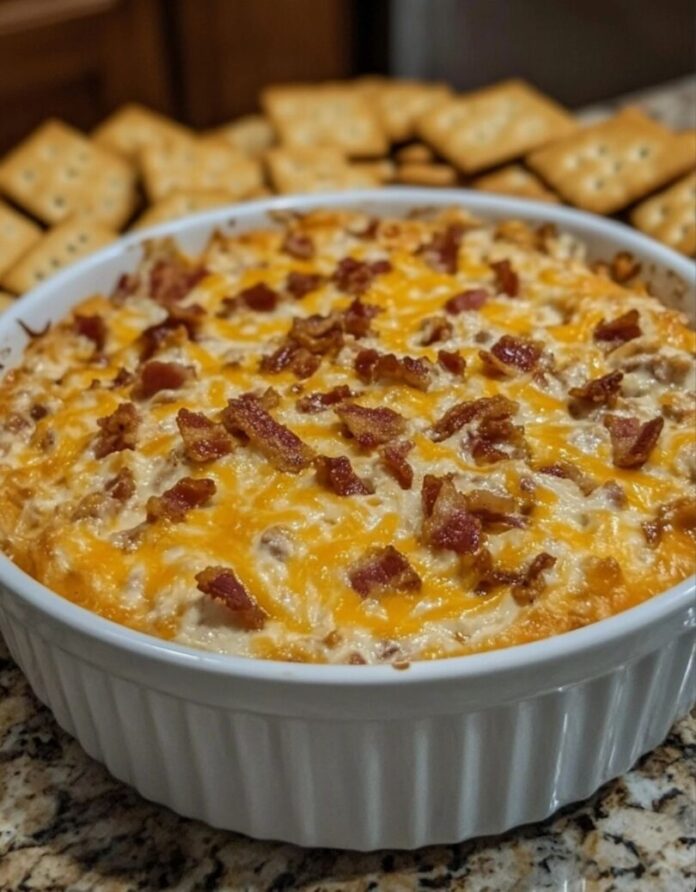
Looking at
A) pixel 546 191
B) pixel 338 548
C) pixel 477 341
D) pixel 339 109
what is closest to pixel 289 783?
pixel 338 548

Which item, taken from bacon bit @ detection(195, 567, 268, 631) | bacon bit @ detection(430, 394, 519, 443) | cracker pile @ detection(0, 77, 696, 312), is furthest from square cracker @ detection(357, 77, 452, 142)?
bacon bit @ detection(195, 567, 268, 631)

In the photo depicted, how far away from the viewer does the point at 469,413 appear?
1.46 m

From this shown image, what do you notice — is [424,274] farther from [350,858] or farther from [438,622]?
[350,858]

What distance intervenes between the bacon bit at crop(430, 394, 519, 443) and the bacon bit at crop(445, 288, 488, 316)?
0.28 meters

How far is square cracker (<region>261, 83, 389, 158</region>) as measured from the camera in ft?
8.40

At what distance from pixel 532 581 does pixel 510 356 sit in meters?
0.44

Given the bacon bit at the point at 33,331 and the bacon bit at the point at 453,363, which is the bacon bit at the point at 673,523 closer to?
the bacon bit at the point at 453,363

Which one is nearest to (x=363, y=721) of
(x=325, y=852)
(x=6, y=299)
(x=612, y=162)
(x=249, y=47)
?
(x=325, y=852)

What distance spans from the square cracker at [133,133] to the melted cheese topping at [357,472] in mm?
861

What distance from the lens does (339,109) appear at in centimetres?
266

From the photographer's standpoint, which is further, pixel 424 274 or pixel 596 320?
pixel 424 274

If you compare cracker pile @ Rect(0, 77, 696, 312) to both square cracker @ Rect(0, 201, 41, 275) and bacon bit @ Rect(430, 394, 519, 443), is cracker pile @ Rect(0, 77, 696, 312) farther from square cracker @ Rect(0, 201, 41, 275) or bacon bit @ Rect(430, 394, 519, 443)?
bacon bit @ Rect(430, 394, 519, 443)

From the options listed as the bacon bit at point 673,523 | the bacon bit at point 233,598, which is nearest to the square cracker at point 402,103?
the bacon bit at point 673,523

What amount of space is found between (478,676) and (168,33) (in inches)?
91.6
